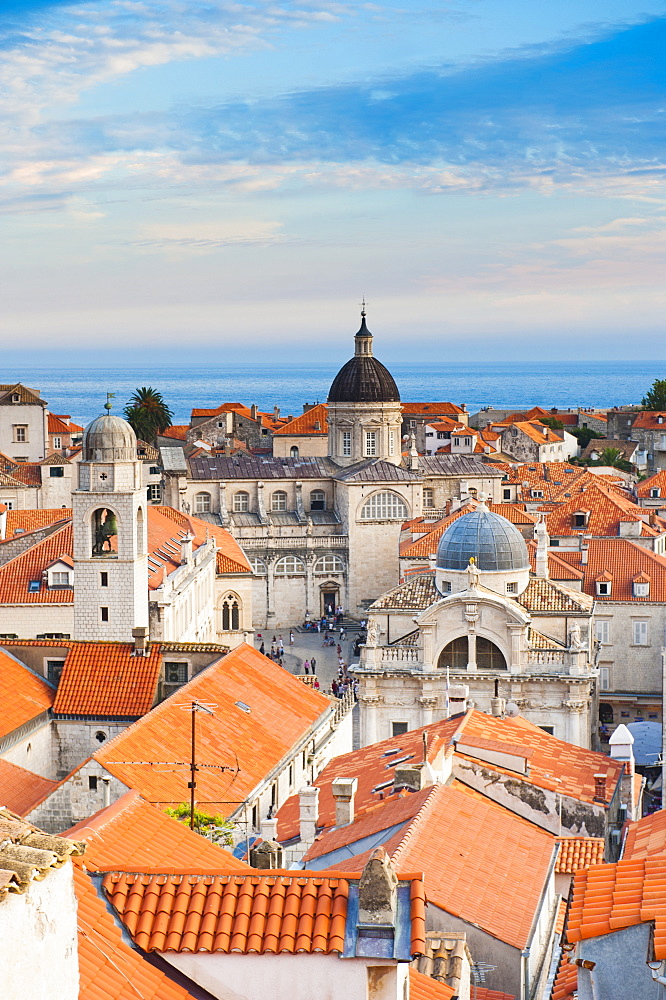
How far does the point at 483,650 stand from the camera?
40938mm

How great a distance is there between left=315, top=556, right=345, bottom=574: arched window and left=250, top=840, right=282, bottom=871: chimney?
181ft

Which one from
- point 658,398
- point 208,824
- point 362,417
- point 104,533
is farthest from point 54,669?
point 658,398

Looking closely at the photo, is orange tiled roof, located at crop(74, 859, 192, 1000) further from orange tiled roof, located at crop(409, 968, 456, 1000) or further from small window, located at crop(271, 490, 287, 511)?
small window, located at crop(271, 490, 287, 511)

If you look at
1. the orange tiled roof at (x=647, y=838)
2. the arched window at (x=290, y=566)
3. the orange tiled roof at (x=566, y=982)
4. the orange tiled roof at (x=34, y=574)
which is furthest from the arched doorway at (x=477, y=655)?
the arched window at (x=290, y=566)

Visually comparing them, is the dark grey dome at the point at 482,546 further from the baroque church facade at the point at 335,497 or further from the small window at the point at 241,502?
the small window at the point at 241,502

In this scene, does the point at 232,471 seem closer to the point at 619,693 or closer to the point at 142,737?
the point at 619,693

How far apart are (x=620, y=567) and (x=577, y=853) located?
3102cm

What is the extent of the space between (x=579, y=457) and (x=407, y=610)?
88467 millimetres

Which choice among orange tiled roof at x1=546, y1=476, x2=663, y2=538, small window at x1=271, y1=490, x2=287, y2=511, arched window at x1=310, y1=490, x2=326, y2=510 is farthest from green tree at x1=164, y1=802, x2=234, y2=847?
arched window at x1=310, y1=490, x2=326, y2=510

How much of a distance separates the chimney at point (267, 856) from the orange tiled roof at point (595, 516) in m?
42.4

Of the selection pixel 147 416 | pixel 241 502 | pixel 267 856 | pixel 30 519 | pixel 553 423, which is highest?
pixel 553 423

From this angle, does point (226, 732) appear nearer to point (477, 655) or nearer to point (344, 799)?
point (344, 799)

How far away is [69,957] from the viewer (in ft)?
25.2

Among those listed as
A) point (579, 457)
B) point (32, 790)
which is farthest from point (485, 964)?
point (579, 457)
